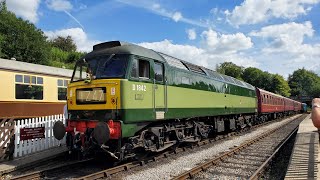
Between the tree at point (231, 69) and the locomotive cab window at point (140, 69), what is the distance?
4297 inches

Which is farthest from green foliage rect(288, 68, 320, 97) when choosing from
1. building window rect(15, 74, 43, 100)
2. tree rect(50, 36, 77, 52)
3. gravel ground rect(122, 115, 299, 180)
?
building window rect(15, 74, 43, 100)

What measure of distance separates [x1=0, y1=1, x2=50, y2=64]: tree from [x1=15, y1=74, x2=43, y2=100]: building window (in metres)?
29.8

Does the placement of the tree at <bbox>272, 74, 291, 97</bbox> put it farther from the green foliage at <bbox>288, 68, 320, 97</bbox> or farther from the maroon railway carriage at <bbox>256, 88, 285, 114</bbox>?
the maroon railway carriage at <bbox>256, 88, 285, 114</bbox>

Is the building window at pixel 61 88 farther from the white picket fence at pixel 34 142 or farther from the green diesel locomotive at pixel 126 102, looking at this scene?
the green diesel locomotive at pixel 126 102

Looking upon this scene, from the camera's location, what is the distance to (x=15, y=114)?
49.7 ft

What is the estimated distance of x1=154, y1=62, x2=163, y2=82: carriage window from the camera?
1065cm

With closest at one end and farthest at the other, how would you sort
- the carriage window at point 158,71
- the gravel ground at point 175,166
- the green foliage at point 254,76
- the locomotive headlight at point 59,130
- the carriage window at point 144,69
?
the gravel ground at point 175,166, the carriage window at point 144,69, the locomotive headlight at point 59,130, the carriage window at point 158,71, the green foliage at point 254,76

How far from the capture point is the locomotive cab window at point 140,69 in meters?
9.71

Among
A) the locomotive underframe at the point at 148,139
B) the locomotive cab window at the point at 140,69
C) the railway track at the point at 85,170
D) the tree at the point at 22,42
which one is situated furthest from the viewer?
the tree at the point at 22,42

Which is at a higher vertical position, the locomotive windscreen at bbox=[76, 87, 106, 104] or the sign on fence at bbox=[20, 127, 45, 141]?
the locomotive windscreen at bbox=[76, 87, 106, 104]

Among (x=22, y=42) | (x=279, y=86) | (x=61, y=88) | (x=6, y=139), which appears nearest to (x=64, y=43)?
(x=22, y=42)

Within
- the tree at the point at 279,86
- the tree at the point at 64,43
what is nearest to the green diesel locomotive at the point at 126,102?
the tree at the point at 64,43

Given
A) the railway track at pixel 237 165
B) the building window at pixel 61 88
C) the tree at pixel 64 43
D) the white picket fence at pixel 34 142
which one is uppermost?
the tree at pixel 64 43

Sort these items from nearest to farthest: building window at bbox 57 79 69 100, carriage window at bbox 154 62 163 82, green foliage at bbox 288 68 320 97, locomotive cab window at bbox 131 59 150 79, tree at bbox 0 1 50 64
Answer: locomotive cab window at bbox 131 59 150 79
carriage window at bbox 154 62 163 82
building window at bbox 57 79 69 100
tree at bbox 0 1 50 64
green foliage at bbox 288 68 320 97
